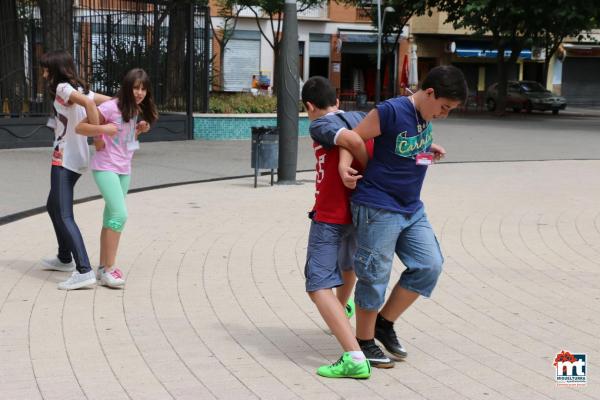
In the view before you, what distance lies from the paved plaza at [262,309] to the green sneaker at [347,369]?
41mm

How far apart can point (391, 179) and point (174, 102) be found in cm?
1525

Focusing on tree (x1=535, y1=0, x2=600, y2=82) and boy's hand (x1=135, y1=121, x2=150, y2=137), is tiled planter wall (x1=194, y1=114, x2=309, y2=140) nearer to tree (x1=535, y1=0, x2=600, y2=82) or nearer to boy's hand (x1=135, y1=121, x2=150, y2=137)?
boy's hand (x1=135, y1=121, x2=150, y2=137)

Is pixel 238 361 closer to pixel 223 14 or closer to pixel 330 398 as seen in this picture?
pixel 330 398

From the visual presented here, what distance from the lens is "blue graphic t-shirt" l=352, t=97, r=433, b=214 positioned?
4691 mm

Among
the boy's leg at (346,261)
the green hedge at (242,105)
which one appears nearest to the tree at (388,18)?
the green hedge at (242,105)

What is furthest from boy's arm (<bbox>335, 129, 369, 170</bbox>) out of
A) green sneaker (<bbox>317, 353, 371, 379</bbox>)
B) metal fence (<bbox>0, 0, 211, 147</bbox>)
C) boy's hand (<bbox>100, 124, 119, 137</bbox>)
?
metal fence (<bbox>0, 0, 211, 147</bbox>)

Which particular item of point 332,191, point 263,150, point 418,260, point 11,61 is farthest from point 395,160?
point 11,61

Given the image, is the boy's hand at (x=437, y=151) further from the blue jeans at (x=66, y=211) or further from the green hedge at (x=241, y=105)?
the green hedge at (x=241, y=105)

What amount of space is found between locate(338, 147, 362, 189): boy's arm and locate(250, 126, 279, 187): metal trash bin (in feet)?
25.6

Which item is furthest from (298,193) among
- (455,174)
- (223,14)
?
(223,14)

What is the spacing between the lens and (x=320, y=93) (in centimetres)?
491

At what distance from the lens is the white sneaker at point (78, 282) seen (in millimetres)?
6645

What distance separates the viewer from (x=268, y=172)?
14.2m

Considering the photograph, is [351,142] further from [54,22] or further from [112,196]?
[54,22]
